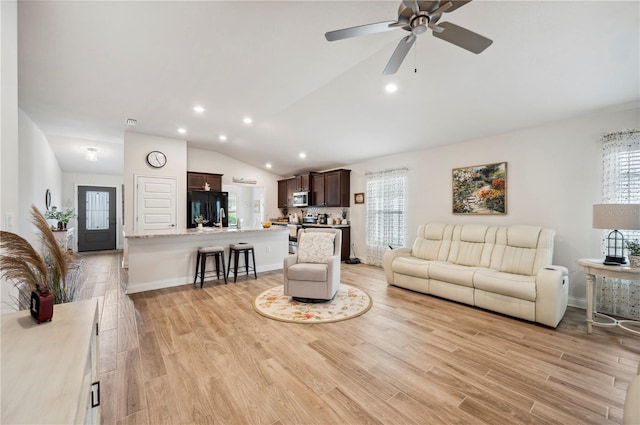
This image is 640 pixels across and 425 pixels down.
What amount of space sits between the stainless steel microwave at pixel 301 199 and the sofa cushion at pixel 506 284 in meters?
4.77

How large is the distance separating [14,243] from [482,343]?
11.5 feet

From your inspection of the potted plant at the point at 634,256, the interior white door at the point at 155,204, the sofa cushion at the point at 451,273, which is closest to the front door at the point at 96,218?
the interior white door at the point at 155,204

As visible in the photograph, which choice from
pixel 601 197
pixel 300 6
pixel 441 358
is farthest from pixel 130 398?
pixel 601 197

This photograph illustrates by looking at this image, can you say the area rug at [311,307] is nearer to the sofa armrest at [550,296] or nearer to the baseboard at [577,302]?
the sofa armrest at [550,296]

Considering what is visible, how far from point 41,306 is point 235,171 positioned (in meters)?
6.70

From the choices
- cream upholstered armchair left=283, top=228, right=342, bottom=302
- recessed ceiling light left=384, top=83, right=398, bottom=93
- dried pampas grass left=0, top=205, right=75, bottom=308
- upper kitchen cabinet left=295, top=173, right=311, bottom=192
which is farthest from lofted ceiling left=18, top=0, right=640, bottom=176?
upper kitchen cabinet left=295, top=173, right=311, bottom=192

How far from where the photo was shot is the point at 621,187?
319cm

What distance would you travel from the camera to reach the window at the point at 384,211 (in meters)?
5.62

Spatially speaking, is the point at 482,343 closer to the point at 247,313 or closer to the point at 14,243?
the point at 247,313

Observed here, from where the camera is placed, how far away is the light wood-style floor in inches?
68.0

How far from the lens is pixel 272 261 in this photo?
18.4ft

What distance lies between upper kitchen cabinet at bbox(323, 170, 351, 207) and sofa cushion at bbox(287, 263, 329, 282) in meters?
3.33

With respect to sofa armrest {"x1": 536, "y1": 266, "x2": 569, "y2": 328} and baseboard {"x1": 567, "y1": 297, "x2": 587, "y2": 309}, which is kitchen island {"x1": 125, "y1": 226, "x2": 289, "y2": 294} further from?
baseboard {"x1": 567, "y1": 297, "x2": 587, "y2": 309}

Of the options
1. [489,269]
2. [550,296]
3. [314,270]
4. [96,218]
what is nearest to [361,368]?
[314,270]
